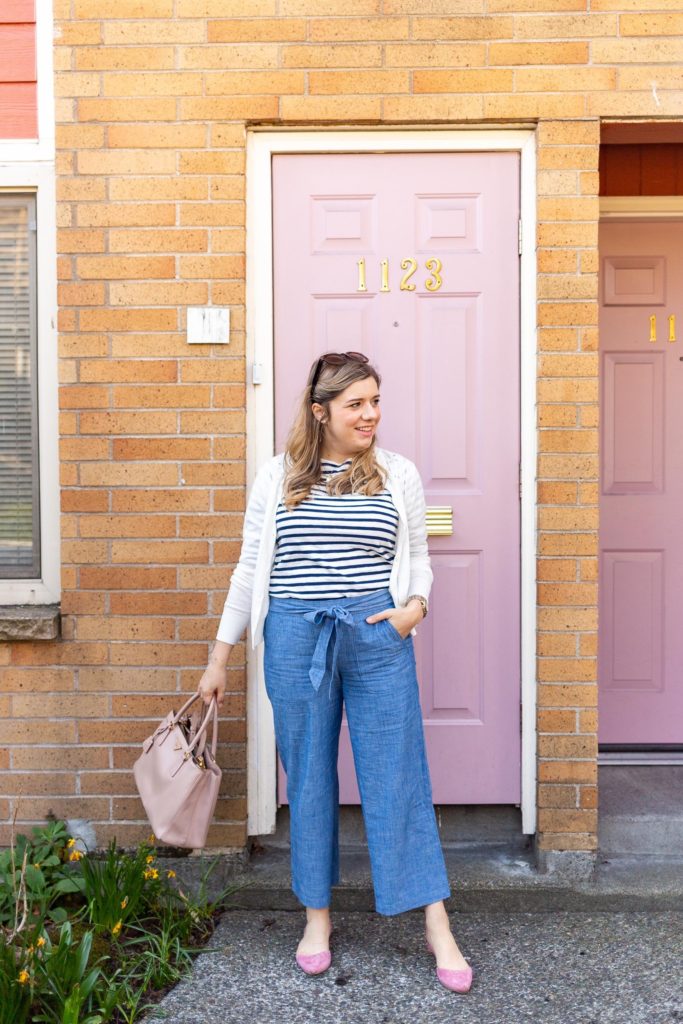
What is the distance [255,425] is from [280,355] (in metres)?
0.28

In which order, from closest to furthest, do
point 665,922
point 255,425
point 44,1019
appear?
point 44,1019, point 665,922, point 255,425

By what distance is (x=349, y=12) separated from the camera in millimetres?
3555

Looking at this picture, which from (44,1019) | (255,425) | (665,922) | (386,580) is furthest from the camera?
(255,425)

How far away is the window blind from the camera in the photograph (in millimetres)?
3785

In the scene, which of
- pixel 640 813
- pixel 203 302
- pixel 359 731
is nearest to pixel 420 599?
pixel 359 731

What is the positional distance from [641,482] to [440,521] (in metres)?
1.22

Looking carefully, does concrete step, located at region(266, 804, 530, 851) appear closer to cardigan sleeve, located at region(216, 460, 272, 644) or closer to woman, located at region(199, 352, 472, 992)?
woman, located at region(199, 352, 472, 992)

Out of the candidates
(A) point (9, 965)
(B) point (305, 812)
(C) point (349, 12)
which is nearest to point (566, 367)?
(C) point (349, 12)

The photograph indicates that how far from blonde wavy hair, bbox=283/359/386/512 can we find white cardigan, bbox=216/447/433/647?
0.16ft

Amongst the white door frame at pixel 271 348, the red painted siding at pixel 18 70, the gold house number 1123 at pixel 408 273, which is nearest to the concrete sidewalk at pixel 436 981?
the white door frame at pixel 271 348

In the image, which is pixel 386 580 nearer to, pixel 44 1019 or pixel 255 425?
pixel 255 425

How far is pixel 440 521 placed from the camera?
3.72m

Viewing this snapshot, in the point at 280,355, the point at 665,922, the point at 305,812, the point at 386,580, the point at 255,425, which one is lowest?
the point at 665,922

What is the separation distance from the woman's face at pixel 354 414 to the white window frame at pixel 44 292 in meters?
1.30
